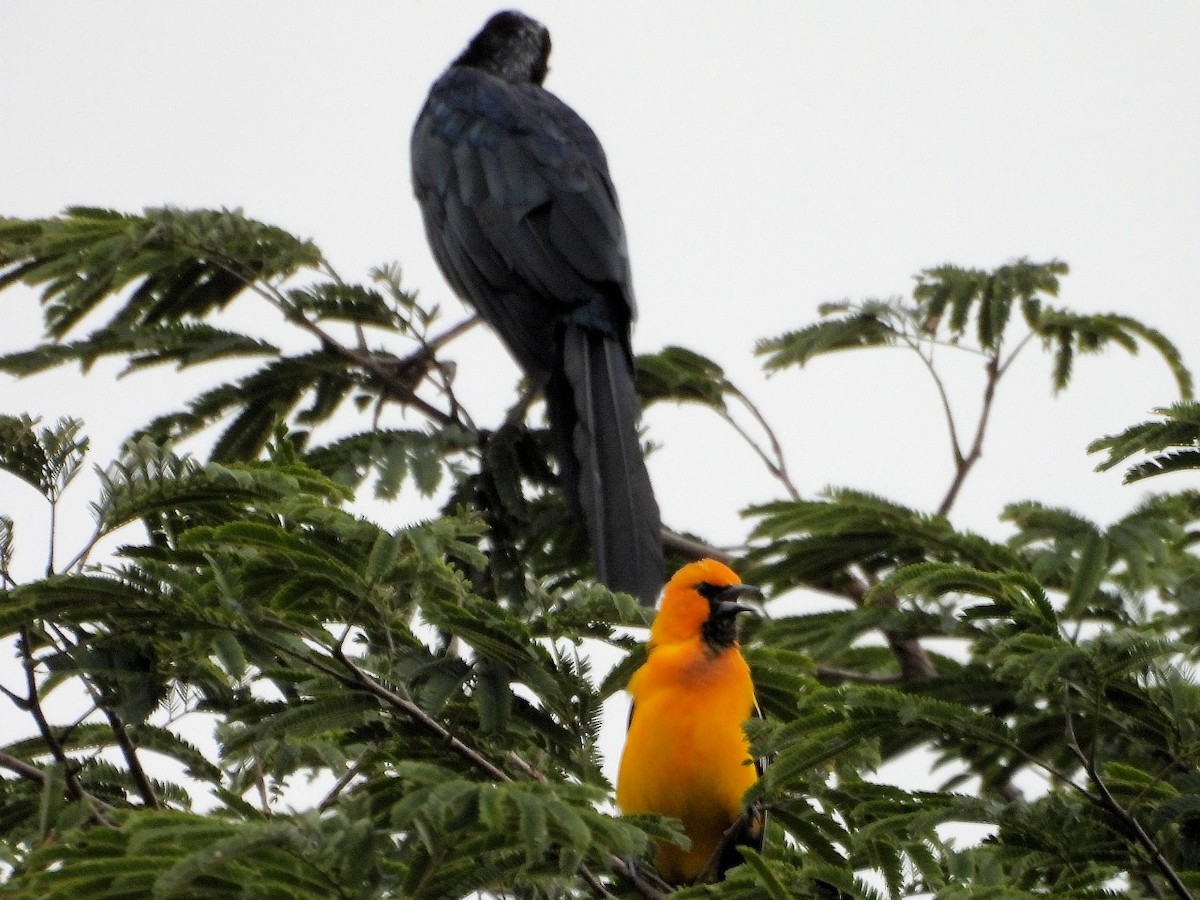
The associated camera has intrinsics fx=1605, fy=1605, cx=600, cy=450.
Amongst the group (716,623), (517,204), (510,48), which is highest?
(510,48)

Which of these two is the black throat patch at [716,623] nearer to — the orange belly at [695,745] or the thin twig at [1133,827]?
the orange belly at [695,745]

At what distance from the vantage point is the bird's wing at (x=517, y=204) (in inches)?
265

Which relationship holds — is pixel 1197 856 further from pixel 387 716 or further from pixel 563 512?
pixel 563 512

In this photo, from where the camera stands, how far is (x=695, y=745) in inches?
171

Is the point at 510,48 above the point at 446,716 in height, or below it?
above

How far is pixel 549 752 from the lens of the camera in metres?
3.76

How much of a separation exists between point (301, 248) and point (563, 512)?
132 cm

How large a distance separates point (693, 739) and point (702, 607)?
50 cm

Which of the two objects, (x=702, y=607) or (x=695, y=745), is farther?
(x=702, y=607)

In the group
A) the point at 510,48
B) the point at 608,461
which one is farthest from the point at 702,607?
the point at 510,48

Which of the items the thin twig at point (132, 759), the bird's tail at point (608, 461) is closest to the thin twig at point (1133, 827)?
the thin twig at point (132, 759)

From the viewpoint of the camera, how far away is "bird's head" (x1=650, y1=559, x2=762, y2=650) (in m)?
4.60

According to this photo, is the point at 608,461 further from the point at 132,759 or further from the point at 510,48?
the point at 510,48

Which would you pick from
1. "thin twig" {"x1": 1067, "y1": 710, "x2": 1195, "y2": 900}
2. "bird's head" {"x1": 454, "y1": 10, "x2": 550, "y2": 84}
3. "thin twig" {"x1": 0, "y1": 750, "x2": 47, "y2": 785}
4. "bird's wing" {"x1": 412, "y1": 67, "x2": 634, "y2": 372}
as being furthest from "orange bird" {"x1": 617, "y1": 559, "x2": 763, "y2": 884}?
"bird's head" {"x1": 454, "y1": 10, "x2": 550, "y2": 84}
